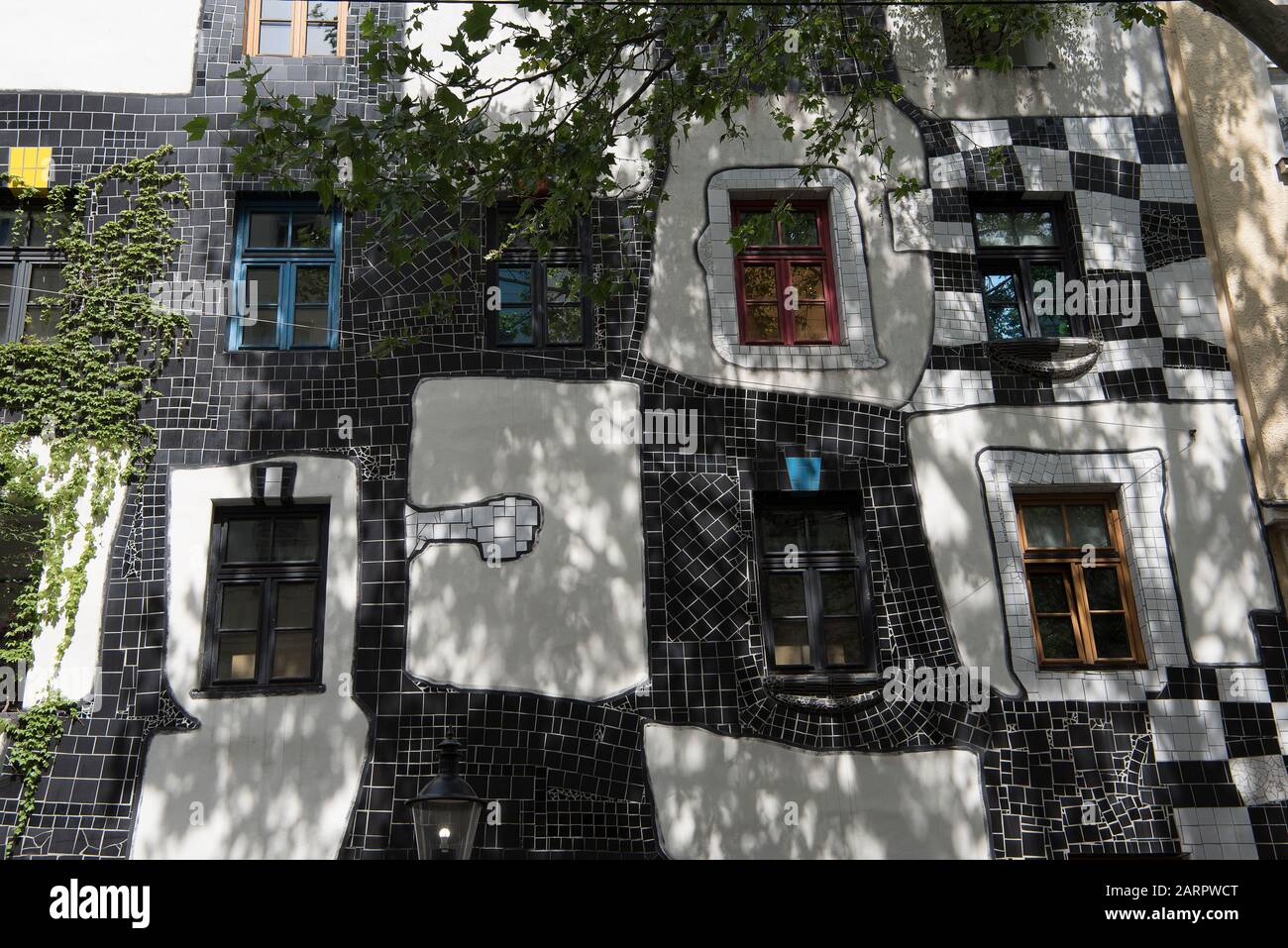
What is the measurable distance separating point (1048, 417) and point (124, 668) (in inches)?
288

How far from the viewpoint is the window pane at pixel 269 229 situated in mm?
10602

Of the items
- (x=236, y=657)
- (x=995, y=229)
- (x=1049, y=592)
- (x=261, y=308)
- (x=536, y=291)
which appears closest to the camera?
(x=236, y=657)

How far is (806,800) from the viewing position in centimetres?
920

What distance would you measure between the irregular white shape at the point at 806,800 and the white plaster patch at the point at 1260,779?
1.92 meters

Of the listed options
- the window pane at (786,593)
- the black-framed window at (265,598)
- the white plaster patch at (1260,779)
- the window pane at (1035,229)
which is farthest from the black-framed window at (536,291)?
the white plaster patch at (1260,779)

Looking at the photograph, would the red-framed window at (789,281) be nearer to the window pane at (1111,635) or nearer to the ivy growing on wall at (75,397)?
the window pane at (1111,635)

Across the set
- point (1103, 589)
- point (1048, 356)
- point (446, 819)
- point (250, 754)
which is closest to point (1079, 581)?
point (1103, 589)

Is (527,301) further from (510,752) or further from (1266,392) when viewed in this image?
(1266,392)

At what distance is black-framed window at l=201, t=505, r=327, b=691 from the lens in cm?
948

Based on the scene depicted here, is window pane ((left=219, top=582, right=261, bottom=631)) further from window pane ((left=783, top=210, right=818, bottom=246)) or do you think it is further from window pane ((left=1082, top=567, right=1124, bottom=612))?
window pane ((left=1082, top=567, right=1124, bottom=612))

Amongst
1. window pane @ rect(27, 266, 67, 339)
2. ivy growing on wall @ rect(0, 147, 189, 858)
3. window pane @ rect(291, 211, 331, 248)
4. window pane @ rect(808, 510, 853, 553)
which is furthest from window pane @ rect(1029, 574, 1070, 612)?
window pane @ rect(27, 266, 67, 339)

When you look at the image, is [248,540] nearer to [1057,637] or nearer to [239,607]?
[239,607]

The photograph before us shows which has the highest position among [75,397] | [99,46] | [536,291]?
[99,46]

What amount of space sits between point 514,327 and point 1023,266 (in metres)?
4.35
